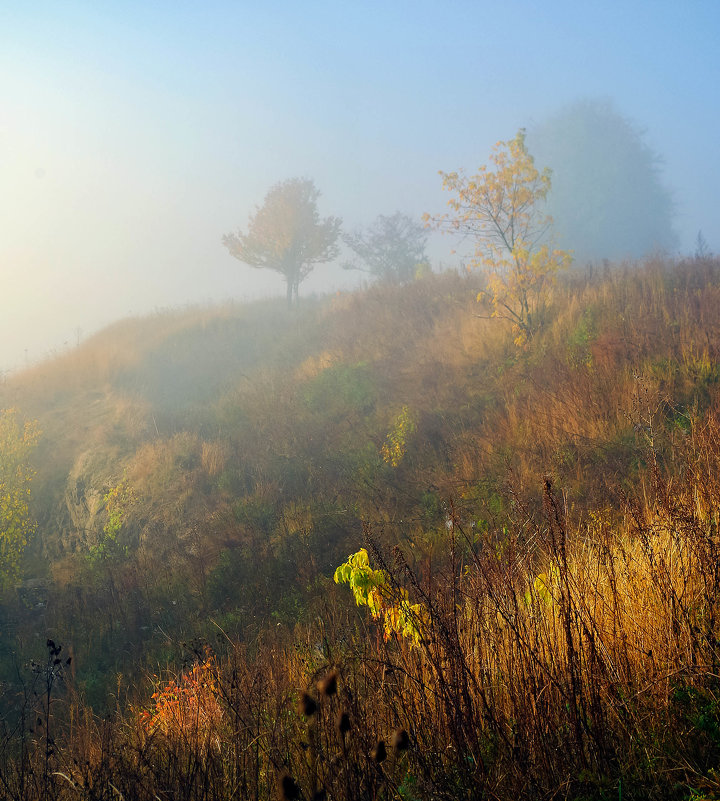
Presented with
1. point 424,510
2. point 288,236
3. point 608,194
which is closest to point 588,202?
point 608,194

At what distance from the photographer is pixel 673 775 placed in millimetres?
2248

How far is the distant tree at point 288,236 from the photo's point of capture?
27609mm

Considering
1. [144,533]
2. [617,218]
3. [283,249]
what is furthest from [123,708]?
[617,218]

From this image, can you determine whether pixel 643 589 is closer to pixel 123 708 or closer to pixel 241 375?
pixel 123 708

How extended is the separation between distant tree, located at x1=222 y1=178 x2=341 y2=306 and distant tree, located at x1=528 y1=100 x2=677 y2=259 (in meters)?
A: 18.7

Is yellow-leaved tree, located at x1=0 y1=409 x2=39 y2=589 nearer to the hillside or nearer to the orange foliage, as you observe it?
the hillside

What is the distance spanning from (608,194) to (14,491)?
131 feet

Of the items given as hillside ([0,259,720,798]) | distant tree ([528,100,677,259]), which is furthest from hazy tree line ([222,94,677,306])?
hillside ([0,259,720,798])

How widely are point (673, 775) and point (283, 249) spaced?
91.8 feet

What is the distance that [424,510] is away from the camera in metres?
8.27

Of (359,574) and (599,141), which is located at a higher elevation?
(599,141)

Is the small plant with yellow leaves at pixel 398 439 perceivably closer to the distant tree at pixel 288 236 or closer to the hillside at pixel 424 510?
the hillside at pixel 424 510

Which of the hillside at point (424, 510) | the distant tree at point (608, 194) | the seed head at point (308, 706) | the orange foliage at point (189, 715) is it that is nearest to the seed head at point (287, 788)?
the seed head at point (308, 706)

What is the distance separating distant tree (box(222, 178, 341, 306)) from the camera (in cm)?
2761
